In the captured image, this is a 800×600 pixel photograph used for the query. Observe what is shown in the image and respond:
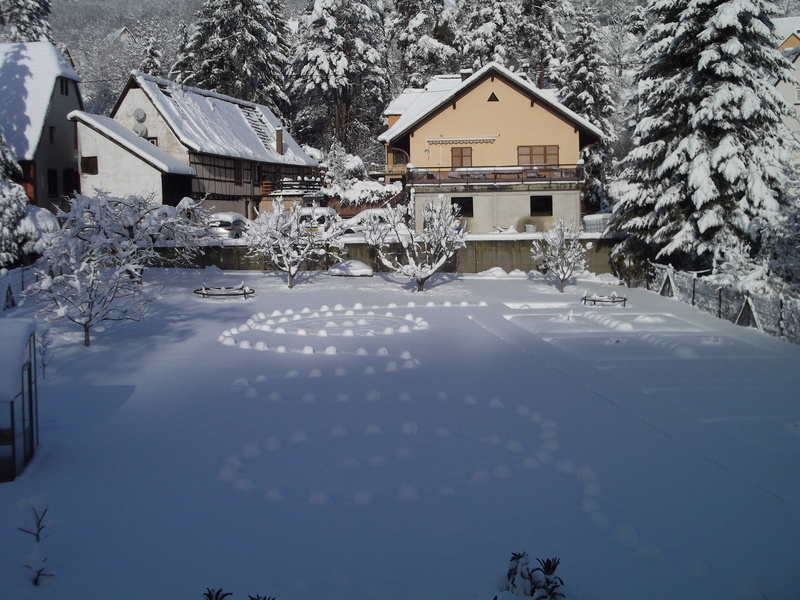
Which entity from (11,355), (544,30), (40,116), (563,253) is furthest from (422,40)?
(11,355)

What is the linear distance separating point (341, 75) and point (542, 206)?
21.6m

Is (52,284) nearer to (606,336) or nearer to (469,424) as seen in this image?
(469,424)

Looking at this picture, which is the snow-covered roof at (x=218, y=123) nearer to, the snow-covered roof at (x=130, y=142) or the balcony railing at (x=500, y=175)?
the snow-covered roof at (x=130, y=142)

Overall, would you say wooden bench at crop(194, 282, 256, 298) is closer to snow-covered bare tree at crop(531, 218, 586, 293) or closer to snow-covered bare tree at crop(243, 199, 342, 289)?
snow-covered bare tree at crop(243, 199, 342, 289)

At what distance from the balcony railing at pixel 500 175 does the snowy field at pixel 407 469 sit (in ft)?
67.1

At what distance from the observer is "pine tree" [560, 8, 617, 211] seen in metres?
41.8

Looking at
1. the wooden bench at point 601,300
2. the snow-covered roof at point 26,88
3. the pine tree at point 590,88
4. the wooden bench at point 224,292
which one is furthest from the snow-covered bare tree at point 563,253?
the snow-covered roof at point 26,88

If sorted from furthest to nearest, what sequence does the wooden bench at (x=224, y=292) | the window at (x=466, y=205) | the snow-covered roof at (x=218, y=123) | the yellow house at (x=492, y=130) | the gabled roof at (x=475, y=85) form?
the snow-covered roof at (x=218, y=123), the yellow house at (x=492, y=130), the gabled roof at (x=475, y=85), the window at (x=466, y=205), the wooden bench at (x=224, y=292)

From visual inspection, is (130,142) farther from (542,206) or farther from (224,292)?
(542,206)

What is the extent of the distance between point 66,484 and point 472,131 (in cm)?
3347

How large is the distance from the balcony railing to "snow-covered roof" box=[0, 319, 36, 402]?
2814 cm

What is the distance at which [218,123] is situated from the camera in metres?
44.4

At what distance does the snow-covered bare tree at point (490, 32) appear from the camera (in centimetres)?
5219

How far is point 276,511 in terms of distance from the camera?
7.05 meters
